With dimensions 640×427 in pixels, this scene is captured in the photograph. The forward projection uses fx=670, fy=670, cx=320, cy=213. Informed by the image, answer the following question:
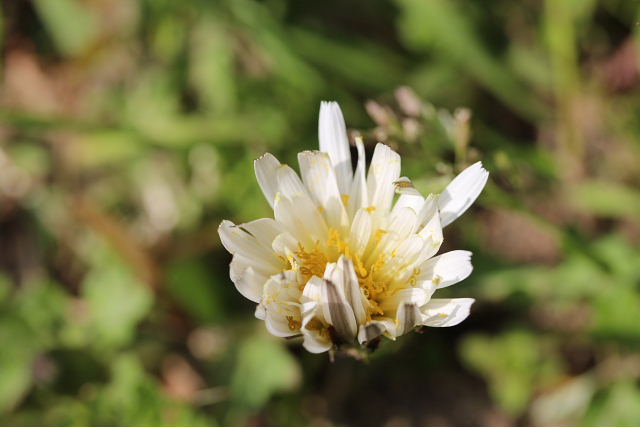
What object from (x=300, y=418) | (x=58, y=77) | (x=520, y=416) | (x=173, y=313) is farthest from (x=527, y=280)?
(x=58, y=77)

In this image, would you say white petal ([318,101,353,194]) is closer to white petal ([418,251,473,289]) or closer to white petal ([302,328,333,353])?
white petal ([418,251,473,289])

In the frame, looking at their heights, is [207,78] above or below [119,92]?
above

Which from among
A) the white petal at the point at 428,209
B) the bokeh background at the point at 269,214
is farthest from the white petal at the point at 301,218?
the bokeh background at the point at 269,214

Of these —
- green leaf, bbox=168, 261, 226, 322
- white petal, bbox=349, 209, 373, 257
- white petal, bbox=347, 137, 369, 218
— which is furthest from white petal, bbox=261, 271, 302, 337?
green leaf, bbox=168, 261, 226, 322

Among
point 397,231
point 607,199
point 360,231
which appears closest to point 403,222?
point 397,231

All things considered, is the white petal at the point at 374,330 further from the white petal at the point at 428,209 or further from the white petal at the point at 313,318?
the white petal at the point at 428,209

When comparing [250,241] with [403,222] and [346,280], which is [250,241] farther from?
[403,222]

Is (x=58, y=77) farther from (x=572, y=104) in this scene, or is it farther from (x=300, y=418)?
(x=572, y=104)
